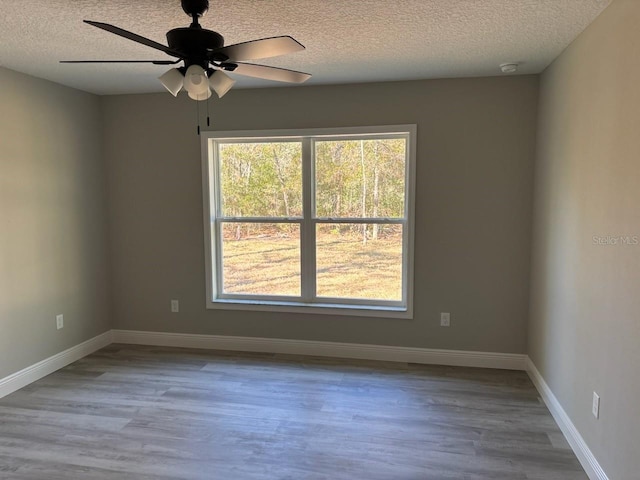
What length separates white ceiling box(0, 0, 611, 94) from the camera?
6.97 feet

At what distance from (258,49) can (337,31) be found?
2.70 feet

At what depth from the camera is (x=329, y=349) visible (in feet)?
12.8

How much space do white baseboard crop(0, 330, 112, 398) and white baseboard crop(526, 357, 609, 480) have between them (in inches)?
151

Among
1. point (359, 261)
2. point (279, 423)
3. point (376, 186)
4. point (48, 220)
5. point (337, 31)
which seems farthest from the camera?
point (359, 261)

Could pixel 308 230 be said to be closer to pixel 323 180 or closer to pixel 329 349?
pixel 323 180

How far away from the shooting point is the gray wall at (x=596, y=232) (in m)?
1.89

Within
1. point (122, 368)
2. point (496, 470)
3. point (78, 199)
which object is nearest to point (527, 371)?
point (496, 470)

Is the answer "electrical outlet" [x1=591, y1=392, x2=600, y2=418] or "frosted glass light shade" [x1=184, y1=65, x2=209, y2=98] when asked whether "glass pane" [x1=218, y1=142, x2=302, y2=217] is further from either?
"electrical outlet" [x1=591, y1=392, x2=600, y2=418]

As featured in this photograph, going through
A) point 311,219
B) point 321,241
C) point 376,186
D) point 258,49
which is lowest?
point 321,241

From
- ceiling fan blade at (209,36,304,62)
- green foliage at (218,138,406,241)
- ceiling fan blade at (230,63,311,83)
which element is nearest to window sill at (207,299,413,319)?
green foliage at (218,138,406,241)

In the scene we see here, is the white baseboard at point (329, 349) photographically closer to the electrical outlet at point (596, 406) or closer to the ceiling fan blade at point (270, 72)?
the electrical outlet at point (596, 406)

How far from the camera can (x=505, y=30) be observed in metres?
2.43

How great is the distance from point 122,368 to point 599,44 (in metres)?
4.03

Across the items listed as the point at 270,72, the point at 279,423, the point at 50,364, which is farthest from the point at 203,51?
the point at 50,364
